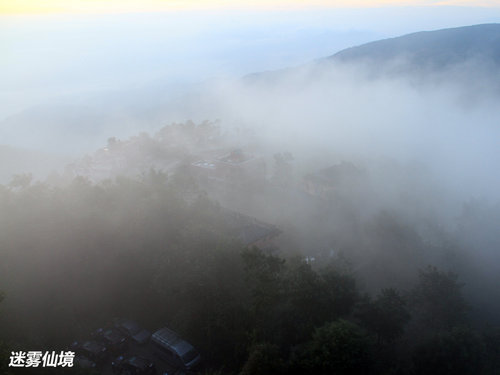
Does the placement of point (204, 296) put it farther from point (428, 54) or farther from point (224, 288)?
point (428, 54)

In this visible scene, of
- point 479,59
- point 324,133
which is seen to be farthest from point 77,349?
point 479,59

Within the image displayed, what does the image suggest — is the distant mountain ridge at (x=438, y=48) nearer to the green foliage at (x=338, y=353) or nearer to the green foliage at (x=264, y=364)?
the green foliage at (x=338, y=353)

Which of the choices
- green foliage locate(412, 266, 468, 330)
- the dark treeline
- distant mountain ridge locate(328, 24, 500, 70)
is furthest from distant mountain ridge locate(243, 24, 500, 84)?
the dark treeline

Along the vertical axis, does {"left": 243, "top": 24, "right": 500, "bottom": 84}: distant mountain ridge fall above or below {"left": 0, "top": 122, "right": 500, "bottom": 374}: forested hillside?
above

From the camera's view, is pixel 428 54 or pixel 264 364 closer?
pixel 264 364

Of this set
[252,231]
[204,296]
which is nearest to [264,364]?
[204,296]

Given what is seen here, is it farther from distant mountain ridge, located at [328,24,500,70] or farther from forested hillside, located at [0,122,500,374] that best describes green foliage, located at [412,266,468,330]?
distant mountain ridge, located at [328,24,500,70]

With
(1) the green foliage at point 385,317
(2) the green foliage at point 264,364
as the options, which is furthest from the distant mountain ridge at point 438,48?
(2) the green foliage at point 264,364

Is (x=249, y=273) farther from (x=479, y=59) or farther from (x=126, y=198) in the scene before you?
(x=479, y=59)
